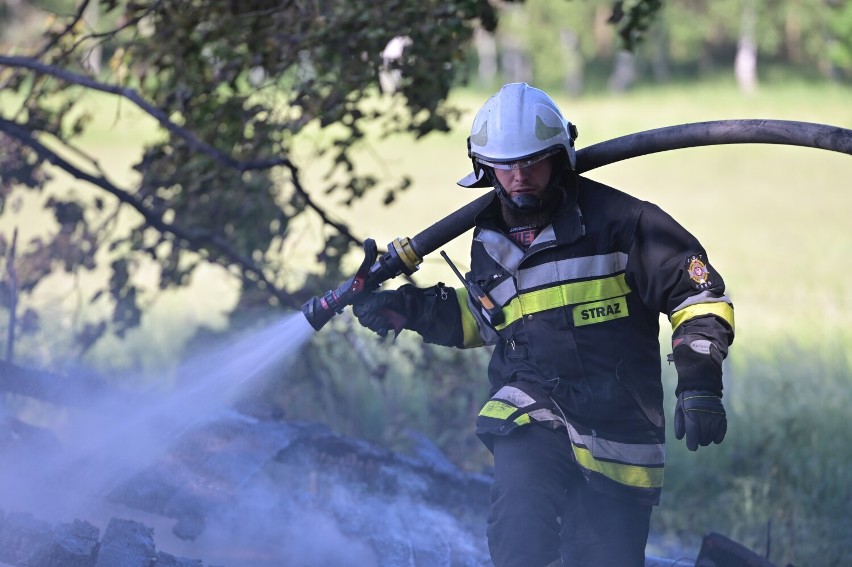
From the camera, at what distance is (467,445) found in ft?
22.2

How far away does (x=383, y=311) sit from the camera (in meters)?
4.14

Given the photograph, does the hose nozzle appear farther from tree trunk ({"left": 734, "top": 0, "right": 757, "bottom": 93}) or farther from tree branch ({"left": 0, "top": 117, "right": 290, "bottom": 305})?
tree trunk ({"left": 734, "top": 0, "right": 757, "bottom": 93})

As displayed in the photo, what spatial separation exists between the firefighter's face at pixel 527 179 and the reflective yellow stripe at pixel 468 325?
0.51 metres

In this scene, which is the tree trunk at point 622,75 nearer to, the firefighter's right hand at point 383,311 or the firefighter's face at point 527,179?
the firefighter's right hand at point 383,311

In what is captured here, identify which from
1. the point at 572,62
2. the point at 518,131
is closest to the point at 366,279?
the point at 518,131

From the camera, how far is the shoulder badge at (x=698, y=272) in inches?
140

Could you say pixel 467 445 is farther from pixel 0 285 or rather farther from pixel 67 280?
pixel 67 280

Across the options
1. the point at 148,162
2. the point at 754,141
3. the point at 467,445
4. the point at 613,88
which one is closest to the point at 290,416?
the point at 467,445

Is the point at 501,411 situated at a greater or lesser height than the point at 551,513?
greater

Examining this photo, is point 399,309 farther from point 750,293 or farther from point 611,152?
point 750,293

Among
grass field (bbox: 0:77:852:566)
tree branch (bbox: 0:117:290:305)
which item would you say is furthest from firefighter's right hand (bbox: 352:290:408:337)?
tree branch (bbox: 0:117:290:305)

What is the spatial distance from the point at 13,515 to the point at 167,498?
777 millimetres

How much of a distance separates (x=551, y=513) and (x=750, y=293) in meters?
13.1

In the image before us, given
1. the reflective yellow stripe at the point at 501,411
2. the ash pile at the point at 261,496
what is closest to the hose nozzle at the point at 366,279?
the reflective yellow stripe at the point at 501,411
